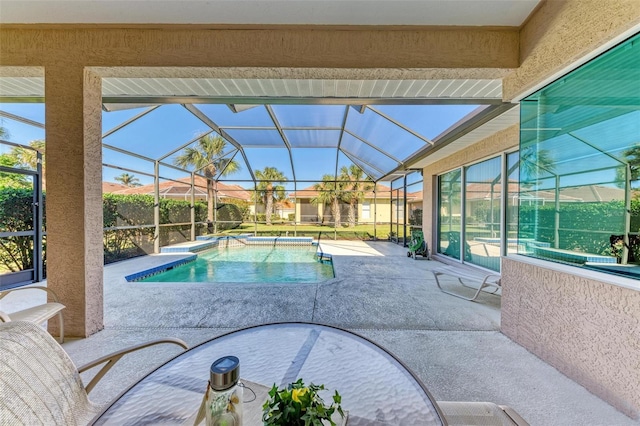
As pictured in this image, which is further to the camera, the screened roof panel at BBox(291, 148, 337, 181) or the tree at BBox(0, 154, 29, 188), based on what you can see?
the screened roof panel at BBox(291, 148, 337, 181)

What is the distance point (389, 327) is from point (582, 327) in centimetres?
161

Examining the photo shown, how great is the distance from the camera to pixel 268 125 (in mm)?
7426

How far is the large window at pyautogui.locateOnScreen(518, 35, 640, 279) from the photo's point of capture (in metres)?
1.91

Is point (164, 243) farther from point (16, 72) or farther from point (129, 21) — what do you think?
point (129, 21)

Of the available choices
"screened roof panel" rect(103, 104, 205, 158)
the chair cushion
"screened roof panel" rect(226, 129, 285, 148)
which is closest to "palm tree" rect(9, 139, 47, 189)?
"screened roof panel" rect(103, 104, 205, 158)

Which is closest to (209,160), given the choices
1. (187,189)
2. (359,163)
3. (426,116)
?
(187,189)

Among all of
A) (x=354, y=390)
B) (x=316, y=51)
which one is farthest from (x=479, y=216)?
(x=354, y=390)

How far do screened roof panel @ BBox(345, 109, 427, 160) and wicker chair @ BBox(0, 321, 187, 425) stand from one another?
18.6 feet

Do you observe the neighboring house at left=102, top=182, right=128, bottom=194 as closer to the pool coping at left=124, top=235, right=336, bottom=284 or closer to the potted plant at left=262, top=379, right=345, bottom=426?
the pool coping at left=124, top=235, right=336, bottom=284

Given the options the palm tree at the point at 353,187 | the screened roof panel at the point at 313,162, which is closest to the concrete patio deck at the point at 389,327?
the screened roof panel at the point at 313,162

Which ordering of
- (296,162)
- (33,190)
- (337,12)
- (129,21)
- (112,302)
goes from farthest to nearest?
1. (296,162)
2. (33,190)
3. (112,302)
4. (129,21)
5. (337,12)

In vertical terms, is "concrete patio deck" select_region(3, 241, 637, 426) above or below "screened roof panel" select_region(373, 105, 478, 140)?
below

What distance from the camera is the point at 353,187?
13.8 meters

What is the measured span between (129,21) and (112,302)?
11.6 feet
